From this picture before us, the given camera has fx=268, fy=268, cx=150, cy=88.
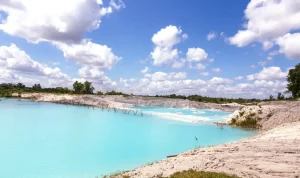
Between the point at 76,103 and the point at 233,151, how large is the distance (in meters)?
95.1

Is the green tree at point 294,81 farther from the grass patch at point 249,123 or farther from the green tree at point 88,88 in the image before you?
the green tree at point 88,88

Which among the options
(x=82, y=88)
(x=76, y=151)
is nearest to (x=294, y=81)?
(x=76, y=151)

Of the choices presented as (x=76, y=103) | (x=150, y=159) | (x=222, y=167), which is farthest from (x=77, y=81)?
(x=222, y=167)

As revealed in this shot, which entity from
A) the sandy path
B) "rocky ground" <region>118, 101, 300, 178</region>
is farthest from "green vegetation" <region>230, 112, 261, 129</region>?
the sandy path

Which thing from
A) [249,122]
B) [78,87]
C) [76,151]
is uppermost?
[78,87]

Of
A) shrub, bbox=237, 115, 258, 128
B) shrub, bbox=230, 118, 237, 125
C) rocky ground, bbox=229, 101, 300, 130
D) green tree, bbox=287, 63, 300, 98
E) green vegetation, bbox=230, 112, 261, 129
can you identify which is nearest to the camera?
rocky ground, bbox=229, 101, 300, 130

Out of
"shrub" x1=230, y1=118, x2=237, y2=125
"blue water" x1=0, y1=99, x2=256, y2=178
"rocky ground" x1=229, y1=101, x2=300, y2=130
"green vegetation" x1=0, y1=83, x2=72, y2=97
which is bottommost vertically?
"blue water" x1=0, y1=99, x2=256, y2=178

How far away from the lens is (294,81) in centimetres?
8612

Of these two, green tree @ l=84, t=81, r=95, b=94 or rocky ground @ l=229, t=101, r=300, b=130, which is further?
green tree @ l=84, t=81, r=95, b=94

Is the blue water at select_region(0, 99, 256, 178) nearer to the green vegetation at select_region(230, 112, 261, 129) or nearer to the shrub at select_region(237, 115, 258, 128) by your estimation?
the green vegetation at select_region(230, 112, 261, 129)

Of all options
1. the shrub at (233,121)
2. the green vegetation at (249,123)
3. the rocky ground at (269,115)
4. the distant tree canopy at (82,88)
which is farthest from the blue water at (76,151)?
the distant tree canopy at (82,88)

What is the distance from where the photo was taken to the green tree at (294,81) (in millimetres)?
84938

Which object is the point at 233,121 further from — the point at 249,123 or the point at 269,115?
the point at 269,115

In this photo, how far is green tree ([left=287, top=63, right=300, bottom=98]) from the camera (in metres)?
84.9
